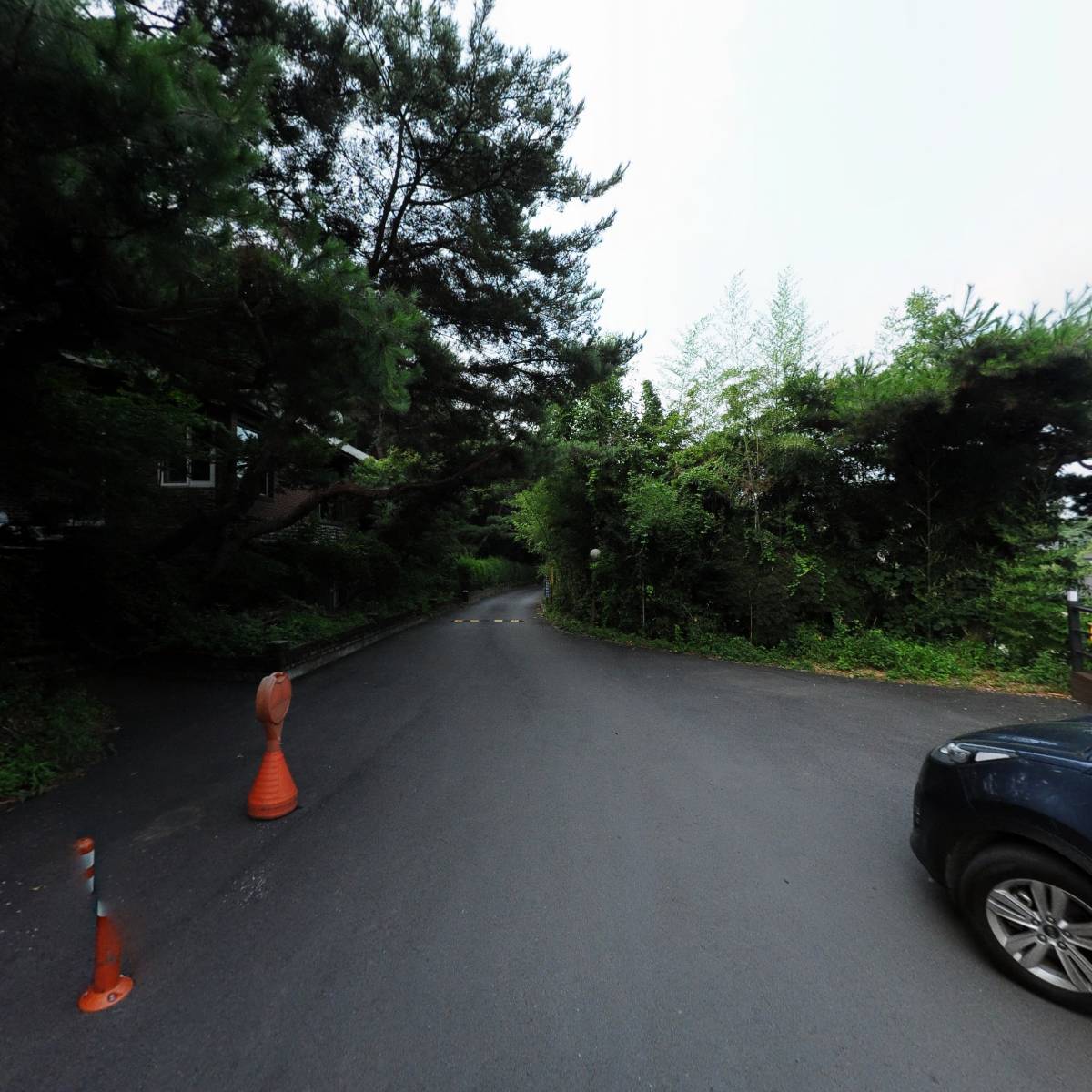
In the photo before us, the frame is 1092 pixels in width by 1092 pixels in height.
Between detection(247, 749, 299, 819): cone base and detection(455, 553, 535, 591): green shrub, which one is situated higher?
detection(247, 749, 299, 819): cone base

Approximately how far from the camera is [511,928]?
2.43m

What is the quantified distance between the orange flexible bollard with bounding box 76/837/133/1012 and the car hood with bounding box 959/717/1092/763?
12.7ft

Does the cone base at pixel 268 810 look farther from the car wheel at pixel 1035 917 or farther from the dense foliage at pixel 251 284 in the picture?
the car wheel at pixel 1035 917

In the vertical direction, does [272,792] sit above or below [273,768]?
below

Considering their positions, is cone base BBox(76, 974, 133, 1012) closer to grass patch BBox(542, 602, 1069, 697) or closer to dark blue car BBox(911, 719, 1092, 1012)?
dark blue car BBox(911, 719, 1092, 1012)

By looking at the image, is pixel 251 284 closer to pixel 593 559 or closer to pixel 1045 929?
pixel 1045 929

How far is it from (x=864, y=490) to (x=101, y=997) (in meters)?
10.8

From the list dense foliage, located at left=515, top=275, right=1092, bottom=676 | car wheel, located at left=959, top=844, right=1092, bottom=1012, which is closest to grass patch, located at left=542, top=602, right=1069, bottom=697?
dense foliage, located at left=515, top=275, right=1092, bottom=676

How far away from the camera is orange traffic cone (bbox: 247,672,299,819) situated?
3467 millimetres

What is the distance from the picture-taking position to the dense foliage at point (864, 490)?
757 centimetres

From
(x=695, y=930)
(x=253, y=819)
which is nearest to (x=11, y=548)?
(x=253, y=819)

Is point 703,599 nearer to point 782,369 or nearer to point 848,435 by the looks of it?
point 848,435

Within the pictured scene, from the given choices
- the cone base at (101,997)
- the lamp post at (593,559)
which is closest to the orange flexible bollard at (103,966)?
the cone base at (101,997)

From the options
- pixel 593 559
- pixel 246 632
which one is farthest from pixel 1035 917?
pixel 593 559
